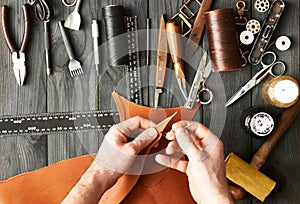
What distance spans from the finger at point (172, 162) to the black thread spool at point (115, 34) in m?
0.26

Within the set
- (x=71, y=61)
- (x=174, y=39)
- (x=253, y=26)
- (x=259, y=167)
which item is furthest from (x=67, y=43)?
(x=259, y=167)

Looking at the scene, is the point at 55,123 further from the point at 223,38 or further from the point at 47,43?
the point at 223,38

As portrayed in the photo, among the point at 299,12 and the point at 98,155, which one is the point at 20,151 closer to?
the point at 98,155

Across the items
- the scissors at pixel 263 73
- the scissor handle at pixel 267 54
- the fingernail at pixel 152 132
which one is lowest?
the fingernail at pixel 152 132

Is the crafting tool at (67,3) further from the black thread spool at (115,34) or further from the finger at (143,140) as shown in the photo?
the finger at (143,140)

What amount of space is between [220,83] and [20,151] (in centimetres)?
57

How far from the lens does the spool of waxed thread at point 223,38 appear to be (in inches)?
50.8

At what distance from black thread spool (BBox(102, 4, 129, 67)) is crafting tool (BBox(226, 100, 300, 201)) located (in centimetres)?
38

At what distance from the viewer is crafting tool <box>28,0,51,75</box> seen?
1.37 meters

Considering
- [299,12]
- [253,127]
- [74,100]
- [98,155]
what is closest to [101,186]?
[98,155]

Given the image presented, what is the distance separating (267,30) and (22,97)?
0.67 m

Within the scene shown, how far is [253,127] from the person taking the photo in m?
1.33

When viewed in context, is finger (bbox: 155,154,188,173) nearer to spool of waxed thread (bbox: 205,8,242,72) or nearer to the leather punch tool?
spool of waxed thread (bbox: 205,8,242,72)

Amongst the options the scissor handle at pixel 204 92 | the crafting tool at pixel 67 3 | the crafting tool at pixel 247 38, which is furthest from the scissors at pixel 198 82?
the crafting tool at pixel 67 3
